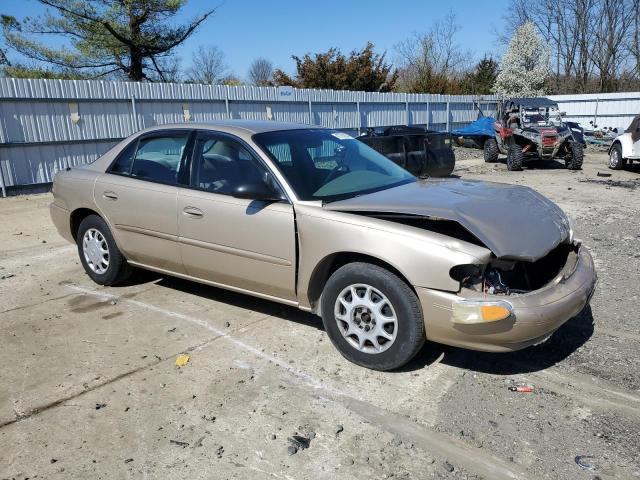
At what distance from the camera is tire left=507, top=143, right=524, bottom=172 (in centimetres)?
1518

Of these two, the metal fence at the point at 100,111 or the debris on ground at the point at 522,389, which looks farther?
the metal fence at the point at 100,111

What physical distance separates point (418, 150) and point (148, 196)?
8.25m

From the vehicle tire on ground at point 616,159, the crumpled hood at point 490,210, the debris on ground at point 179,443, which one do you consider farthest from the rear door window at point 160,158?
the vehicle tire on ground at point 616,159

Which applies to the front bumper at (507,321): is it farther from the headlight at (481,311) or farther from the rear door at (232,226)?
the rear door at (232,226)

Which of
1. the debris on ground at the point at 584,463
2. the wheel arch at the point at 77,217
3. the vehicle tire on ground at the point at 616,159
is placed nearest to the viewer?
the debris on ground at the point at 584,463

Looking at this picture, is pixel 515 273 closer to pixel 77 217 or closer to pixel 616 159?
pixel 77 217

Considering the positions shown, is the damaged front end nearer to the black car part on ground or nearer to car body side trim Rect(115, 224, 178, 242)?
car body side trim Rect(115, 224, 178, 242)

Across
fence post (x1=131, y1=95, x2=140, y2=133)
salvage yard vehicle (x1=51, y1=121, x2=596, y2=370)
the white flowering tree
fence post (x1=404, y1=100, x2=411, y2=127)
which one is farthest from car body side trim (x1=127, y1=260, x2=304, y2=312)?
the white flowering tree

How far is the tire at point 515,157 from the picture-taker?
15.2 m

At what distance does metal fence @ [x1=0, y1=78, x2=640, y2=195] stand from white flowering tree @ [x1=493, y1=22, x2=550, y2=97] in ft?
69.3

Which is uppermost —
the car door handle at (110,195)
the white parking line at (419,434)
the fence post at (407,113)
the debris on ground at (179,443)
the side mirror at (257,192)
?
the fence post at (407,113)

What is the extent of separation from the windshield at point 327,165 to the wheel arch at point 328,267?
0.46 meters

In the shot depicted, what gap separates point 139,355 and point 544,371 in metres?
2.89

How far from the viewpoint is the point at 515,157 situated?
1520cm
